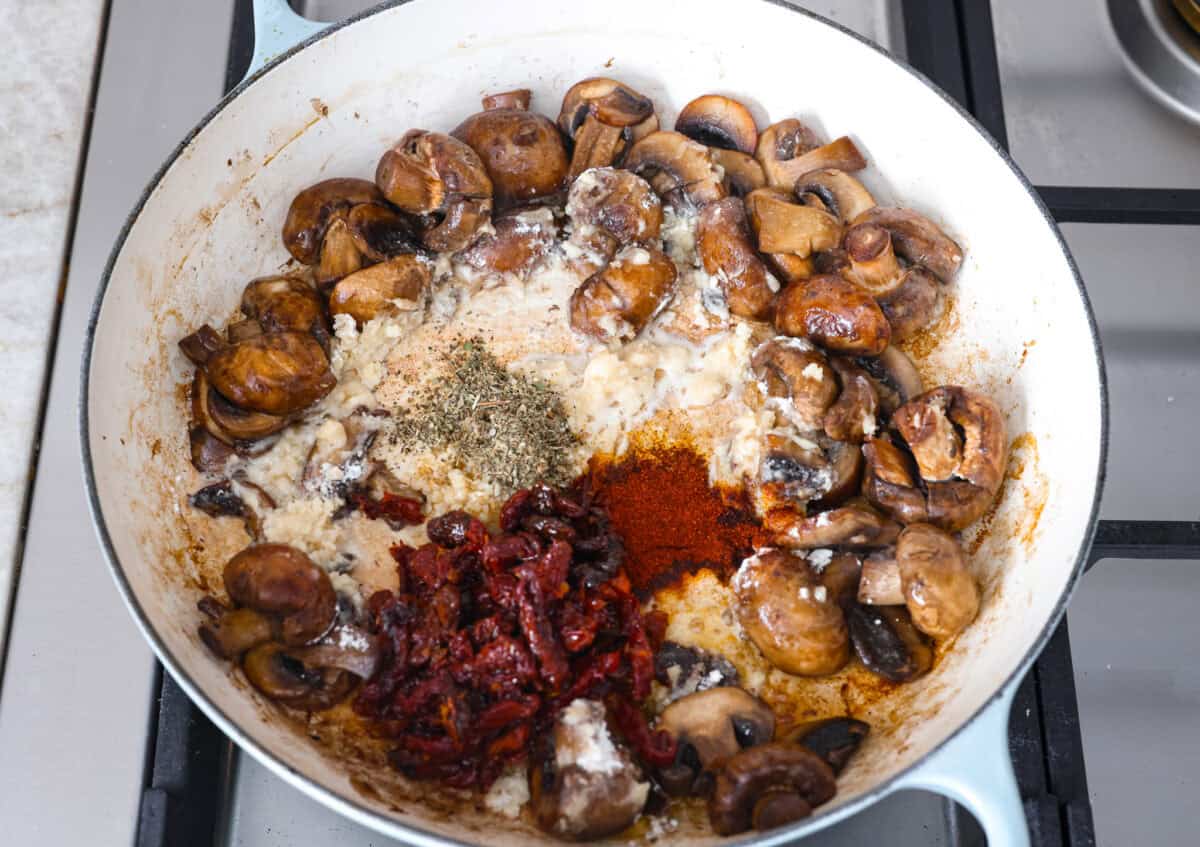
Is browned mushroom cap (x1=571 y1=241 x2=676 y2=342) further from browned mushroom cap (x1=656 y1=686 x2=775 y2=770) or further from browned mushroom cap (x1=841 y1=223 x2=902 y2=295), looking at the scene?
browned mushroom cap (x1=656 y1=686 x2=775 y2=770)

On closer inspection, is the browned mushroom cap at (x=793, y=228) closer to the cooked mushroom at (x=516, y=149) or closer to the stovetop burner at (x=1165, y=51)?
the cooked mushroom at (x=516, y=149)

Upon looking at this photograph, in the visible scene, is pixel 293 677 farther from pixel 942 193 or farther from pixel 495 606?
pixel 942 193

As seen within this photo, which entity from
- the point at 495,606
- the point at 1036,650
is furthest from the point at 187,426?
the point at 1036,650

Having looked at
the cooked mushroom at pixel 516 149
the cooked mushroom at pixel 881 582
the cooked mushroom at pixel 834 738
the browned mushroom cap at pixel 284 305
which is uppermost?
the cooked mushroom at pixel 516 149

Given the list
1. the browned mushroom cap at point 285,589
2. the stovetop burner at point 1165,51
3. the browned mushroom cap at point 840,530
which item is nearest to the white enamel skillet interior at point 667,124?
the browned mushroom cap at point 285,589

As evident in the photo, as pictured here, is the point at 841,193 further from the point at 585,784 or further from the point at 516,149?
the point at 585,784

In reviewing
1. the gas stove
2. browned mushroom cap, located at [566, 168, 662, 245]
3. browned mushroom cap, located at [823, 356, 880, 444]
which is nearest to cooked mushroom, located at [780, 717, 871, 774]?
the gas stove
